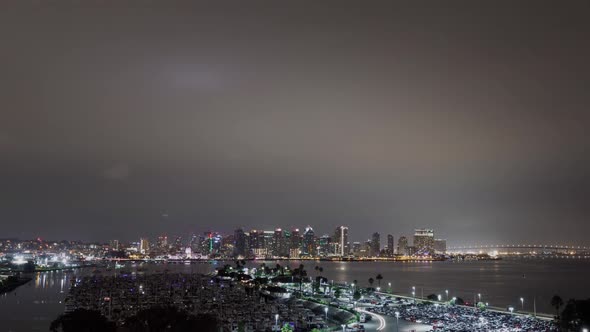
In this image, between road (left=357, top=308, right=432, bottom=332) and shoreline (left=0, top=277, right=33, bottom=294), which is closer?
road (left=357, top=308, right=432, bottom=332)

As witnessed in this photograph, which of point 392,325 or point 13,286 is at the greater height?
point 392,325

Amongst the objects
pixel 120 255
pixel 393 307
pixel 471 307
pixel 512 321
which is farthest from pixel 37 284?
pixel 120 255

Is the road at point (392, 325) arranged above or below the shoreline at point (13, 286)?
above

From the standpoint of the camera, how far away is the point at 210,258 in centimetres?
16388

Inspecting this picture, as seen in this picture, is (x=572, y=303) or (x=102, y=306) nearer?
(x=572, y=303)

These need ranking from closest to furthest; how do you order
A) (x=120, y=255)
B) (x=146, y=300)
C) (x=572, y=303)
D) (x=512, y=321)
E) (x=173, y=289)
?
(x=572, y=303) → (x=512, y=321) → (x=146, y=300) → (x=173, y=289) → (x=120, y=255)

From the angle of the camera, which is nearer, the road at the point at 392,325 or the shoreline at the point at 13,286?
the road at the point at 392,325

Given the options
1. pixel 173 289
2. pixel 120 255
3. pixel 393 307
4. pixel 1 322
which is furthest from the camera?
pixel 120 255

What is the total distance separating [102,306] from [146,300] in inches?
176

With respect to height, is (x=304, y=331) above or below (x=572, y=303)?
below

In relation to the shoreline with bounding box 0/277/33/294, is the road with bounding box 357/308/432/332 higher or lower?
higher

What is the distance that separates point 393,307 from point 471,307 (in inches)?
201

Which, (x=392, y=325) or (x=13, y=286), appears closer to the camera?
(x=392, y=325)

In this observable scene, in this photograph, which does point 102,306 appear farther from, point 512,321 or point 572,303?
point 572,303
